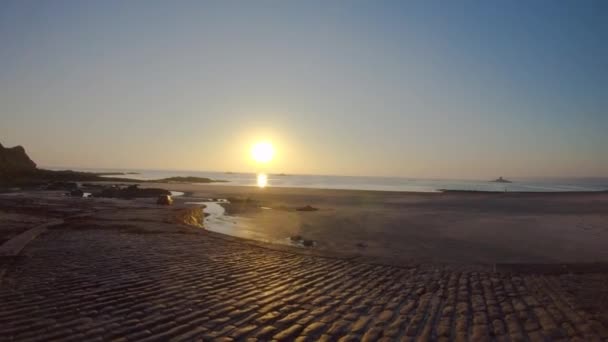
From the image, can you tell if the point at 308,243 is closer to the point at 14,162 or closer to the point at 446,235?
the point at 446,235

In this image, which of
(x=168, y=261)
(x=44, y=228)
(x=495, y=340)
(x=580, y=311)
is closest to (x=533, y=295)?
(x=580, y=311)

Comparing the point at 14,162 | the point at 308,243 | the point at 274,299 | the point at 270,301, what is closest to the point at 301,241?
the point at 308,243

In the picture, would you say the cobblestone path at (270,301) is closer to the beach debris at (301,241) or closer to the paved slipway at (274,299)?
the paved slipway at (274,299)

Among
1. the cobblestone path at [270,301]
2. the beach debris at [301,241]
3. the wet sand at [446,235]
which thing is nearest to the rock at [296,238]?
the beach debris at [301,241]

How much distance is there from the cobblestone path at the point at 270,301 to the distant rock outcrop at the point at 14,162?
208ft

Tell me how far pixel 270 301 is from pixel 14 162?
85274 mm

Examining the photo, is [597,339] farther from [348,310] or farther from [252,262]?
[252,262]

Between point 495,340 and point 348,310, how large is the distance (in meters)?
2.23

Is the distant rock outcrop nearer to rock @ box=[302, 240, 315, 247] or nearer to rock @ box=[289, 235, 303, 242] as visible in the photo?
rock @ box=[289, 235, 303, 242]

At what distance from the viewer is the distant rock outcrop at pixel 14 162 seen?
61.9 metres

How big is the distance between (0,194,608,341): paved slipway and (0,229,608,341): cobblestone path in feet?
0.07

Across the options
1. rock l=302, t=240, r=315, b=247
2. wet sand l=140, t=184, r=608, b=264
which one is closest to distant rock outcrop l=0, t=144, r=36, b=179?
wet sand l=140, t=184, r=608, b=264

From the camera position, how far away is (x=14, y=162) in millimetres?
72312

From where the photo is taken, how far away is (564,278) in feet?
28.6
